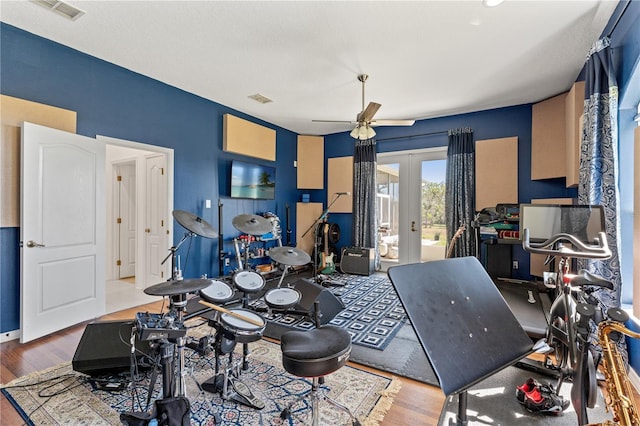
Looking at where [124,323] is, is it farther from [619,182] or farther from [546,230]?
[619,182]

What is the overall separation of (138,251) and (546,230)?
5.50 meters

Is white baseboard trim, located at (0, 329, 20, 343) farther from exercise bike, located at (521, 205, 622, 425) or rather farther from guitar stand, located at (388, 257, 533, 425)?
exercise bike, located at (521, 205, 622, 425)

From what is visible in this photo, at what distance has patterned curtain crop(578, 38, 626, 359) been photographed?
2.21m

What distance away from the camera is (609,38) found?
2406 mm

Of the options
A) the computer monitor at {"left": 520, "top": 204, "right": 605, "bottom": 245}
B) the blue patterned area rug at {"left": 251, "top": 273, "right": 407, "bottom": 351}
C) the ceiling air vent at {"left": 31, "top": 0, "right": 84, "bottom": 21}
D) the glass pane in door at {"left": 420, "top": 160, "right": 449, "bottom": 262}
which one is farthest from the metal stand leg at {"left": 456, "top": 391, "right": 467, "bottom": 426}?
the glass pane in door at {"left": 420, "top": 160, "right": 449, "bottom": 262}

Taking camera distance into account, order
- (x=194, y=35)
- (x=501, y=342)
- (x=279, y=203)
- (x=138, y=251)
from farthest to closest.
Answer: (x=279, y=203) < (x=138, y=251) < (x=194, y=35) < (x=501, y=342)

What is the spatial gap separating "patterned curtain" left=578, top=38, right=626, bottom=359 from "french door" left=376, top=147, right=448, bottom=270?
109 inches

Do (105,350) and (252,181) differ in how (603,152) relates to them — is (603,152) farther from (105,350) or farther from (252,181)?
(252,181)

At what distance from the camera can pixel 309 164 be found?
21.2ft

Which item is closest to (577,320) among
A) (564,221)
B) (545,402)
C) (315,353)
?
(545,402)

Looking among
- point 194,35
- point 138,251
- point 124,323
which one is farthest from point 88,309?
point 194,35

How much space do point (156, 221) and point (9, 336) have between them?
1.99m

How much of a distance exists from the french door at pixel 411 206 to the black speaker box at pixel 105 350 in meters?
4.62

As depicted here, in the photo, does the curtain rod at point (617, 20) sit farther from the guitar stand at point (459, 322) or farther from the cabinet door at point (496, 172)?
the guitar stand at point (459, 322)
